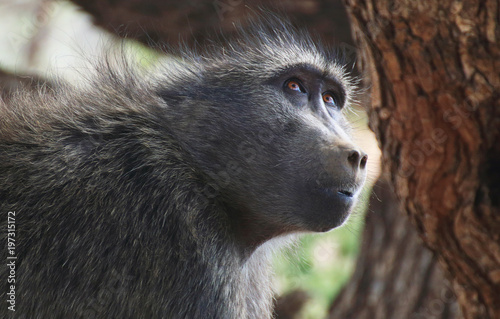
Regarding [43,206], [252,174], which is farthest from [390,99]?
[43,206]

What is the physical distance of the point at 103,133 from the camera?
2.98 meters

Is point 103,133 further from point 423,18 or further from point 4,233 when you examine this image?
point 423,18

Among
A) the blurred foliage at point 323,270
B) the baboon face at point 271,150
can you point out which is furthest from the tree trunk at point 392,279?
the baboon face at point 271,150

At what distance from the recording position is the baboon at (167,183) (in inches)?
105

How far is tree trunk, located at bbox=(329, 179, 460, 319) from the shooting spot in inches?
193

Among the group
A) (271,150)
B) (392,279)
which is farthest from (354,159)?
(392,279)

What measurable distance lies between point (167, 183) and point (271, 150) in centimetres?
54

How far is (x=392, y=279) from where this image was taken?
5094 mm

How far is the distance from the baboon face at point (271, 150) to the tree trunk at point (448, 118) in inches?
27.6

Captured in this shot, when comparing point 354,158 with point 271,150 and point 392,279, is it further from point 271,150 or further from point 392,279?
point 392,279

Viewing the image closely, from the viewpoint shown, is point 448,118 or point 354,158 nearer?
point 448,118

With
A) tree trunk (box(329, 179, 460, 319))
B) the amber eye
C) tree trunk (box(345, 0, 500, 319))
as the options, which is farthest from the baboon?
tree trunk (box(329, 179, 460, 319))

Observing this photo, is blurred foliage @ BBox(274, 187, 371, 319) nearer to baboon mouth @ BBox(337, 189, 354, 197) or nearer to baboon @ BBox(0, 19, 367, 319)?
baboon @ BBox(0, 19, 367, 319)

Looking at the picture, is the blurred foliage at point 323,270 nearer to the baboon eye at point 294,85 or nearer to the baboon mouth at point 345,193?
the baboon eye at point 294,85
